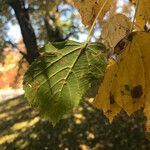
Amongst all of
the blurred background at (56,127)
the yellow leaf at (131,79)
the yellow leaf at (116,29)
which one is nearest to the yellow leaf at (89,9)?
the yellow leaf at (116,29)

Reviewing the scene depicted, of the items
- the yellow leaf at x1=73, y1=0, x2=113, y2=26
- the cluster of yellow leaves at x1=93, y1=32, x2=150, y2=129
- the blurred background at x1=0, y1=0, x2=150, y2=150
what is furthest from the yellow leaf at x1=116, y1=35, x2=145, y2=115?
the blurred background at x1=0, y1=0, x2=150, y2=150

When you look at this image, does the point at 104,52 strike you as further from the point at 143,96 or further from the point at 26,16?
the point at 26,16

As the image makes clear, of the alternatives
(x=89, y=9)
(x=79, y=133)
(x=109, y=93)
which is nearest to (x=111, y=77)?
(x=109, y=93)

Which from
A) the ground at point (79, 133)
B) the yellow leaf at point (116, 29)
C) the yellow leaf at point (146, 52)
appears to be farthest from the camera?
the ground at point (79, 133)

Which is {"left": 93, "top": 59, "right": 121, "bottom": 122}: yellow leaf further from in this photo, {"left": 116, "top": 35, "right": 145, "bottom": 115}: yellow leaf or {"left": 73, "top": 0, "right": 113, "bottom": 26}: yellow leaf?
{"left": 73, "top": 0, "right": 113, "bottom": 26}: yellow leaf

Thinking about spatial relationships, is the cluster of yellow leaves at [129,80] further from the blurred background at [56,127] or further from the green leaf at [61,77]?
the blurred background at [56,127]

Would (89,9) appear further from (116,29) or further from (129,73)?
(129,73)
